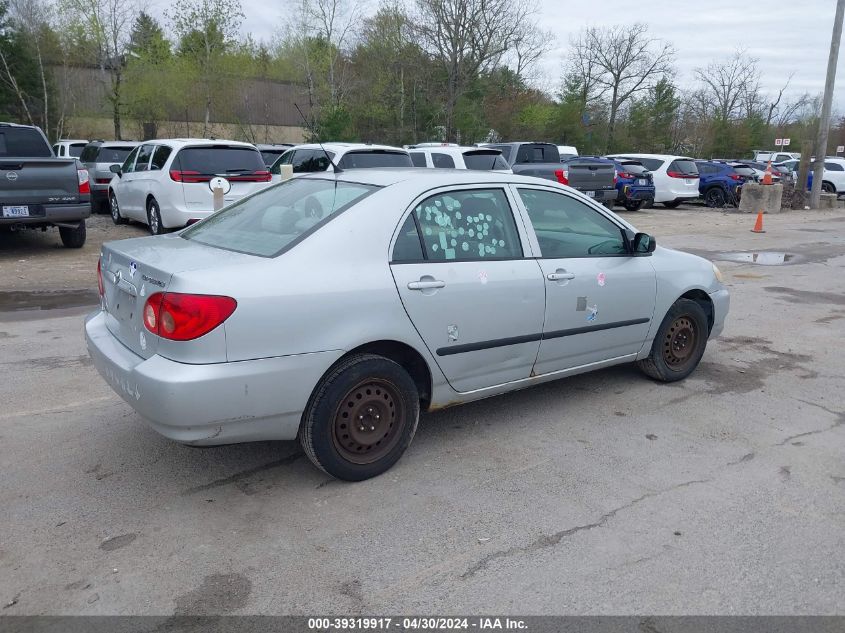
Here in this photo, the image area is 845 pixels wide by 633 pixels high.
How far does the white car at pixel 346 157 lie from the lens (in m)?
11.1

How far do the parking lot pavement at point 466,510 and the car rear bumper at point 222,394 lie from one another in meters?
0.44

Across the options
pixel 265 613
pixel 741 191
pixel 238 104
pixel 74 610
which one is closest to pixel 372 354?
pixel 265 613

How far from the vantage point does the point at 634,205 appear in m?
20.9

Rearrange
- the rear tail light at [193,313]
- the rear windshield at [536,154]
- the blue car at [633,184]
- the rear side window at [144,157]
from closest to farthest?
the rear tail light at [193,313] < the rear side window at [144,157] < the rear windshield at [536,154] < the blue car at [633,184]

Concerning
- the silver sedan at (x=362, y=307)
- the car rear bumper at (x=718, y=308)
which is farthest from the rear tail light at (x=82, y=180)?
the car rear bumper at (x=718, y=308)

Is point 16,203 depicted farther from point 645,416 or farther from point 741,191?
point 741,191

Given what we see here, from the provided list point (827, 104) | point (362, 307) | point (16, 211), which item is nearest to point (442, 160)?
point (16, 211)

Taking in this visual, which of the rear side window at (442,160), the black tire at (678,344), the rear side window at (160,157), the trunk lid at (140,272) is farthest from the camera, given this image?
the rear side window at (442,160)

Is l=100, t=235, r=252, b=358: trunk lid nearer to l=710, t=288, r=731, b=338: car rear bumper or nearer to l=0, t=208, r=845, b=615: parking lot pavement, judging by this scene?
l=0, t=208, r=845, b=615: parking lot pavement

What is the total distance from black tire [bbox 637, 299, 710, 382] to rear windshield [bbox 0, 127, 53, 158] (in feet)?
30.5

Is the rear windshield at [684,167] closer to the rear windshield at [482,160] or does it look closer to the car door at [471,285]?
the rear windshield at [482,160]

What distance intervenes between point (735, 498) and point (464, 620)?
1773 mm

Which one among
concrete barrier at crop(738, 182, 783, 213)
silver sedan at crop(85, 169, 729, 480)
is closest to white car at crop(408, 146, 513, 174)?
silver sedan at crop(85, 169, 729, 480)

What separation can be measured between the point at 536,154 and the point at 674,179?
737 cm
